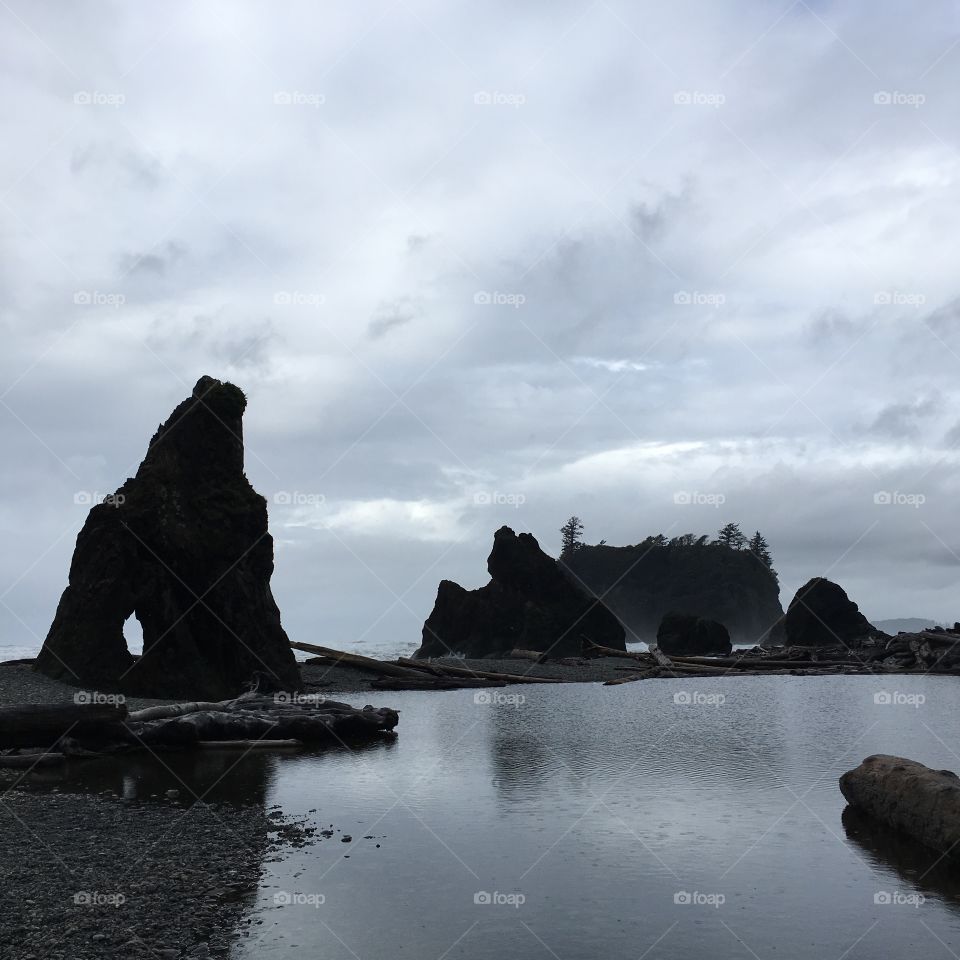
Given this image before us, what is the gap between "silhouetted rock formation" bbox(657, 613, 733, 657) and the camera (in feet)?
274

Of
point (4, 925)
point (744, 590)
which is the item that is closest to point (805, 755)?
point (4, 925)

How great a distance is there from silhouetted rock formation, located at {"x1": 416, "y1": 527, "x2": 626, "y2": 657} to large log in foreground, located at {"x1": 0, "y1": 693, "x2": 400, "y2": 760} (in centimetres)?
5636

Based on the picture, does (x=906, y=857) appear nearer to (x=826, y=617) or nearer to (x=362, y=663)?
(x=362, y=663)

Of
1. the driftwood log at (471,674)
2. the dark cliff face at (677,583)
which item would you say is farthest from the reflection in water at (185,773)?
the dark cliff face at (677,583)

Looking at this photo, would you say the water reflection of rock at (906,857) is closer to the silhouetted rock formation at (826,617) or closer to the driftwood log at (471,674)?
the driftwood log at (471,674)

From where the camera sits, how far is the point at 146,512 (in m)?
33.4

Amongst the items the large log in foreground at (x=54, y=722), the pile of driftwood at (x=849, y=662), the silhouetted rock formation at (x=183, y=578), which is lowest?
the pile of driftwood at (x=849, y=662)

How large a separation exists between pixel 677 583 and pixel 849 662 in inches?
4709

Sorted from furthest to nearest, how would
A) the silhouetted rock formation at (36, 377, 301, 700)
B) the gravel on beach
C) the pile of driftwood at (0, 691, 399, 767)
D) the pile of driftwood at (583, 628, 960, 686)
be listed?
the pile of driftwood at (583, 628, 960, 686) → the silhouetted rock formation at (36, 377, 301, 700) → the pile of driftwood at (0, 691, 399, 767) → the gravel on beach

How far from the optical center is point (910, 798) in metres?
14.1

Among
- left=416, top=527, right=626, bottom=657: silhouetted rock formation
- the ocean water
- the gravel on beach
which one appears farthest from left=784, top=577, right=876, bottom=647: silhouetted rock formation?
the gravel on beach

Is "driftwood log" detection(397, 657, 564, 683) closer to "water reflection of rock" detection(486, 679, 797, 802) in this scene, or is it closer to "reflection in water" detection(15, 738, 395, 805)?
"water reflection of rock" detection(486, 679, 797, 802)

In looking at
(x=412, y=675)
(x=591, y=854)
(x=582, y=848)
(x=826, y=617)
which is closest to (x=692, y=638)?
(x=826, y=617)

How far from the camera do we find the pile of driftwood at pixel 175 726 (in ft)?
68.2
